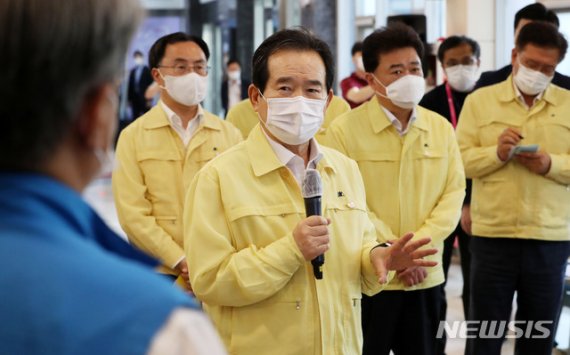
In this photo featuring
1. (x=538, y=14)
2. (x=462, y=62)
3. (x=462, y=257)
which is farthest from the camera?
(x=462, y=62)

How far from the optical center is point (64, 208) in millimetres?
969

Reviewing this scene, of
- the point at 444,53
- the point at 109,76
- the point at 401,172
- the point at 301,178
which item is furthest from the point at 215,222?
the point at 444,53

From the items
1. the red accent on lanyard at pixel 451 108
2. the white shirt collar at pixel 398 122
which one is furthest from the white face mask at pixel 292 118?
the red accent on lanyard at pixel 451 108

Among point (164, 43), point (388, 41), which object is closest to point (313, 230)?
point (388, 41)

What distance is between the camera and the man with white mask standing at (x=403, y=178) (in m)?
3.60

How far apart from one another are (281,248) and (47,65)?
5.12 feet

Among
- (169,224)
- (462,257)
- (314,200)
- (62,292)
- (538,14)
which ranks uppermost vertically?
(538,14)

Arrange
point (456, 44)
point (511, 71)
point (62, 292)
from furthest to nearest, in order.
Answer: point (456, 44) → point (511, 71) → point (62, 292)

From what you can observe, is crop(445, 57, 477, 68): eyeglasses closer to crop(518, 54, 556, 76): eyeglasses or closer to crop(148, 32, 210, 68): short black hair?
crop(518, 54, 556, 76): eyeglasses

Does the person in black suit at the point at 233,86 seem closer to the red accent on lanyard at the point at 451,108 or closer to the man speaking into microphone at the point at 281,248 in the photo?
the red accent on lanyard at the point at 451,108

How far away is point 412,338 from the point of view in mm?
3635

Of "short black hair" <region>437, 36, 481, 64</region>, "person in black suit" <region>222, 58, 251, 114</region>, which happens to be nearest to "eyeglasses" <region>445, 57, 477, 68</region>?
"short black hair" <region>437, 36, 481, 64</region>

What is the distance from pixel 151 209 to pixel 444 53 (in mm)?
2609

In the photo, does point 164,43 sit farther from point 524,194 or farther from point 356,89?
point 356,89
